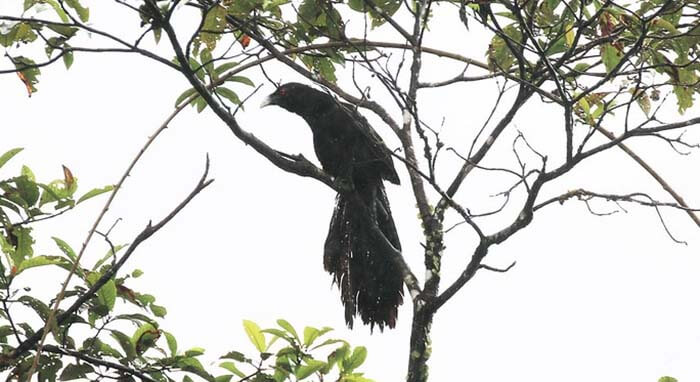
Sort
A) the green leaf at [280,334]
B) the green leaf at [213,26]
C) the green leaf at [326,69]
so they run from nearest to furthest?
the green leaf at [213,26]
the green leaf at [280,334]
the green leaf at [326,69]

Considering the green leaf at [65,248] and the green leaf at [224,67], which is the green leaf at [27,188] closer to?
the green leaf at [65,248]

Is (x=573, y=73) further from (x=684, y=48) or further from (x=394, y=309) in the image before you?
(x=394, y=309)

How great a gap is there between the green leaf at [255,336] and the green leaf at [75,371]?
51 centimetres

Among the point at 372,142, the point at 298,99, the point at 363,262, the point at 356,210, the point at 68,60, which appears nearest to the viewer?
the point at 68,60

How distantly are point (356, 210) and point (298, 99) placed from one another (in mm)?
952

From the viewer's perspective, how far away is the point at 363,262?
3279 millimetres

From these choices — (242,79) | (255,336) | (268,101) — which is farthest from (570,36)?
Answer: (268,101)

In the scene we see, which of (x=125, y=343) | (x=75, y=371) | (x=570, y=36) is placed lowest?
(x=75, y=371)

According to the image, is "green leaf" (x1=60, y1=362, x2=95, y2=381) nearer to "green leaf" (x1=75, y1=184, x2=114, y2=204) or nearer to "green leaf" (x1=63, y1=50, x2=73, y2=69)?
"green leaf" (x1=75, y1=184, x2=114, y2=204)

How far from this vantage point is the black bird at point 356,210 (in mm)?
3188

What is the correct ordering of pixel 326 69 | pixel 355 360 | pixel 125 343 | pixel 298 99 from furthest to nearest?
pixel 298 99
pixel 326 69
pixel 355 360
pixel 125 343

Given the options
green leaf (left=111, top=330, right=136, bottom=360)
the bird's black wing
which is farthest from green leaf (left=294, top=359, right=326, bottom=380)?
the bird's black wing

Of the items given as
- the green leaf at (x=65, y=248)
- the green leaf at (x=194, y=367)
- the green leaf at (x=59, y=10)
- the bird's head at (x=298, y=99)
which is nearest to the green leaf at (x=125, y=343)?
the green leaf at (x=194, y=367)

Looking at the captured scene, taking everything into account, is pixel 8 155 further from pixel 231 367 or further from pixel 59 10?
pixel 231 367
